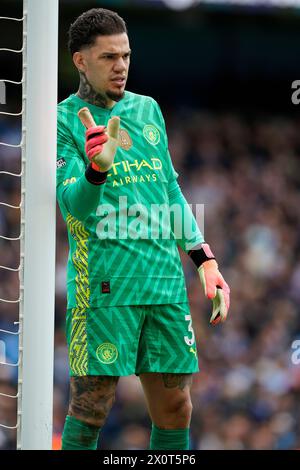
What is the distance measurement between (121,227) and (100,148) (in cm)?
43

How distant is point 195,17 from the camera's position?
37.5ft

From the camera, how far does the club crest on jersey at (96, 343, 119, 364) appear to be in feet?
12.1

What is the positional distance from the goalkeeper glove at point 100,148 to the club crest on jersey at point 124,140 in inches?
13.5

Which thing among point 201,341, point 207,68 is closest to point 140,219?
Result: point 201,341

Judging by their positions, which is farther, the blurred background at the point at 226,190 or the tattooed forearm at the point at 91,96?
the blurred background at the point at 226,190

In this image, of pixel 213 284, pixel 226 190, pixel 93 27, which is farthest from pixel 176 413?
pixel 226 190

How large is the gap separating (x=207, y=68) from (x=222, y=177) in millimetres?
1638

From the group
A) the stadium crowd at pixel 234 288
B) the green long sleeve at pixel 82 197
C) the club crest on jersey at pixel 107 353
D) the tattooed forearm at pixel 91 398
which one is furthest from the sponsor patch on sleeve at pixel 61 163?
the stadium crowd at pixel 234 288

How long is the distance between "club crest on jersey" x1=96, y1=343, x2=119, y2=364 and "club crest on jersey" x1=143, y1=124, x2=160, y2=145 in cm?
83

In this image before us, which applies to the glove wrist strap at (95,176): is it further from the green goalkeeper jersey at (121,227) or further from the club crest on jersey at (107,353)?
the club crest on jersey at (107,353)

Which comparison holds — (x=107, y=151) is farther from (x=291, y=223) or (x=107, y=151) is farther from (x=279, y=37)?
(x=279, y=37)

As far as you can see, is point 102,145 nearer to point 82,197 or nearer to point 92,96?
point 82,197

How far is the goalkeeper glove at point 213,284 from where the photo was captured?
3836 mm

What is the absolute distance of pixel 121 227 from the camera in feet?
12.5
